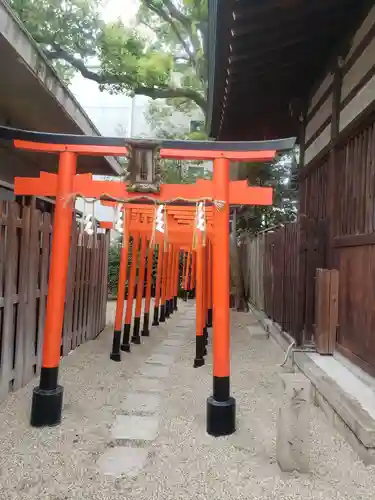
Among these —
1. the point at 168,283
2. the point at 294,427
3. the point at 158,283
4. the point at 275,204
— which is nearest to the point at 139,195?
the point at 294,427

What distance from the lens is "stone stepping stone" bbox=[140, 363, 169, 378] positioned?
17.5 feet

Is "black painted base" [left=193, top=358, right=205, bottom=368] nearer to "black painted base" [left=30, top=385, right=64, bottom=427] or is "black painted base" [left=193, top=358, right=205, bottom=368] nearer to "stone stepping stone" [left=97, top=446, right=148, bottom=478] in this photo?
"black painted base" [left=30, top=385, right=64, bottom=427]

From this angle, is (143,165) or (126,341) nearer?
(143,165)

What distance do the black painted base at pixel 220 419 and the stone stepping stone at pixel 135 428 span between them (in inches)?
17.0

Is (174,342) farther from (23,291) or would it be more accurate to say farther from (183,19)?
(183,19)

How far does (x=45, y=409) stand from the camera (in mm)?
3527

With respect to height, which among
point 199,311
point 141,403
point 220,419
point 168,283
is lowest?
point 141,403

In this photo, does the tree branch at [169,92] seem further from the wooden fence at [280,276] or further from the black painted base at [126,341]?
the black painted base at [126,341]

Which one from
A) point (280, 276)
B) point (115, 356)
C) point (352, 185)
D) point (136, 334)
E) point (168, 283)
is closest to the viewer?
point (352, 185)

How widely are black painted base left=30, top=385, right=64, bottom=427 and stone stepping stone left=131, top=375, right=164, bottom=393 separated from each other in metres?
1.25

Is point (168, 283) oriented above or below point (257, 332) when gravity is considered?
above

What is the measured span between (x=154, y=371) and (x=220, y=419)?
219cm

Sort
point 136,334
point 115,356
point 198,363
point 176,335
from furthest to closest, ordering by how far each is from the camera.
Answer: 1. point 176,335
2. point 136,334
3. point 115,356
4. point 198,363

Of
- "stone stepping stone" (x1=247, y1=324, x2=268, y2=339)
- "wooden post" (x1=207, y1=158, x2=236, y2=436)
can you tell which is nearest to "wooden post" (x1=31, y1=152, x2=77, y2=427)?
"wooden post" (x1=207, y1=158, x2=236, y2=436)
